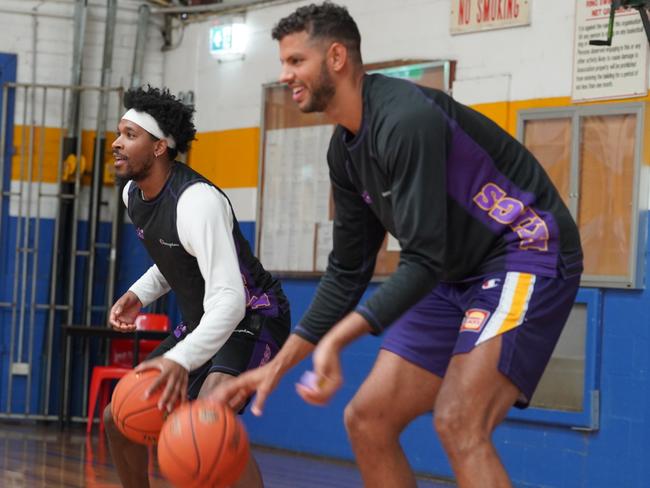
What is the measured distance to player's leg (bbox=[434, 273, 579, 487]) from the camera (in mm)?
3461

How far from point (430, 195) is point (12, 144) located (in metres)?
7.82

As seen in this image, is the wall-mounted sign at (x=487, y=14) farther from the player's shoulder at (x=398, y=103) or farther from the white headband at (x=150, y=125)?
the player's shoulder at (x=398, y=103)

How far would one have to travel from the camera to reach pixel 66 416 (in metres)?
10.5

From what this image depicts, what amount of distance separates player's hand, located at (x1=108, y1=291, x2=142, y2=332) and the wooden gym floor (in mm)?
2173

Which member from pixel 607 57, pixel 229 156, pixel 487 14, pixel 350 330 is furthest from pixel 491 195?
pixel 229 156

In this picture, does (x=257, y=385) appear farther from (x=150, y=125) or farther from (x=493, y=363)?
(x=150, y=125)

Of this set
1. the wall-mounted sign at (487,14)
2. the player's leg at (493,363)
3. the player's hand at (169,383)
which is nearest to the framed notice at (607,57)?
the wall-mounted sign at (487,14)

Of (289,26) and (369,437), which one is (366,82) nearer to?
(289,26)

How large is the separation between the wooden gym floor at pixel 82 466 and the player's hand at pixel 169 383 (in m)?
3.03

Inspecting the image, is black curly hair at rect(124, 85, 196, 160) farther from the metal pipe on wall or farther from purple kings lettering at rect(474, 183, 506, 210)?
the metal pipe on wall

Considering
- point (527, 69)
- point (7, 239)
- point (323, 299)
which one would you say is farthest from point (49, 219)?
point (323, 299)

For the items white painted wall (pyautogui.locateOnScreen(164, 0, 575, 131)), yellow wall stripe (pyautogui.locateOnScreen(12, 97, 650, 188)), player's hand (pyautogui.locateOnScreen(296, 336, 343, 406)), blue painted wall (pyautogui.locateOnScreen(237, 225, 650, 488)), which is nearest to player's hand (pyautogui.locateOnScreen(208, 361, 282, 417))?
player's hand (pyautogui.locateOnScreen(296, 336, 343, 406))

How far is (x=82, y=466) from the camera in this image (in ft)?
26.6

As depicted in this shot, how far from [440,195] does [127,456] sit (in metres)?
2.03
